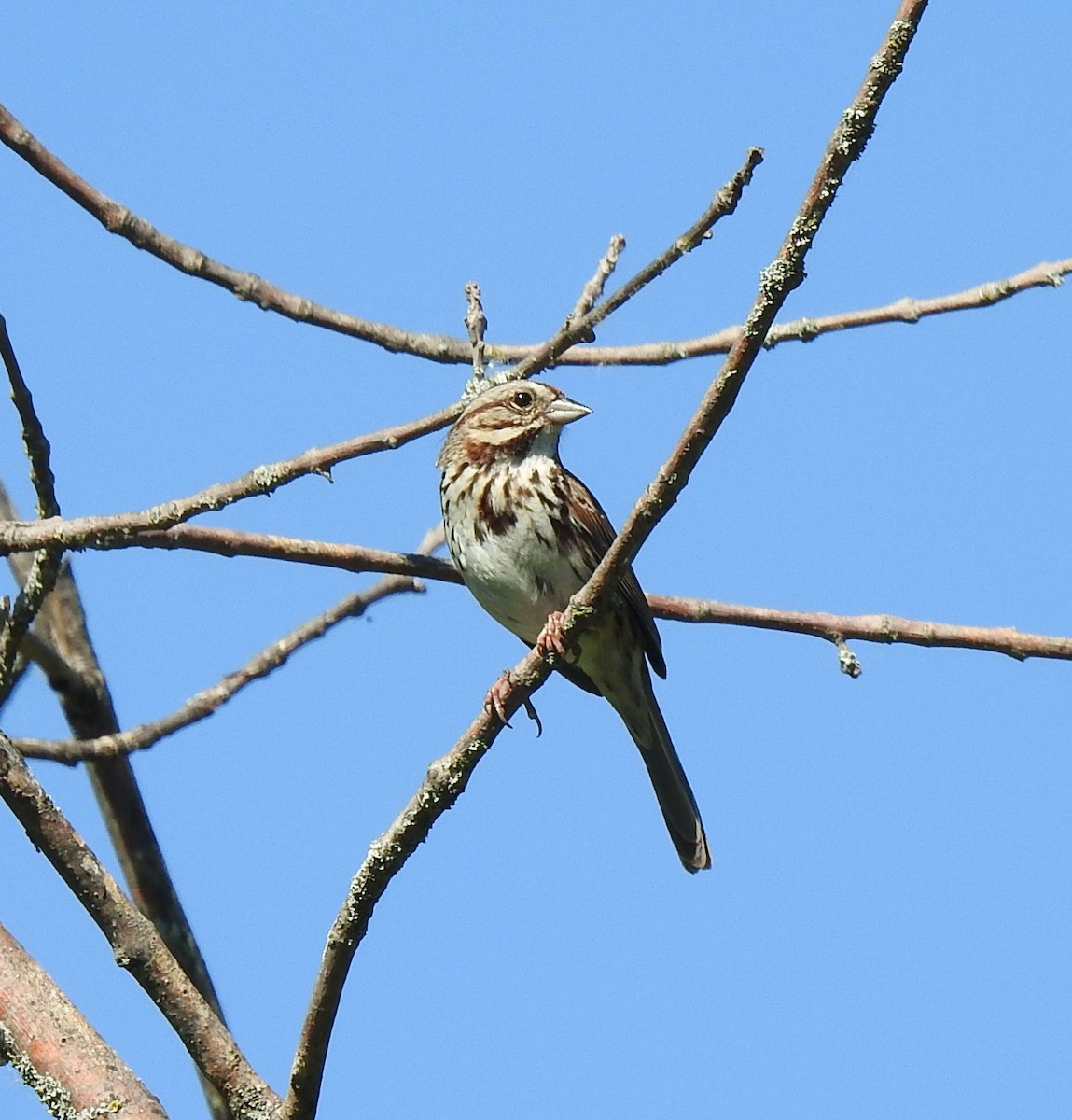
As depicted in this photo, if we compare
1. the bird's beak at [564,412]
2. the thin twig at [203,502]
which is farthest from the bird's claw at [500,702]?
the bird's beak at [564,412]

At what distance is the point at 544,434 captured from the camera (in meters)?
6.16

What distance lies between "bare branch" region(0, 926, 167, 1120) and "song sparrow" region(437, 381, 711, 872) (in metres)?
2.58

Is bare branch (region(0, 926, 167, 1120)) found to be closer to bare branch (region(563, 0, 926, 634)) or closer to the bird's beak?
bare branch (region(563, 0, 926, 634))

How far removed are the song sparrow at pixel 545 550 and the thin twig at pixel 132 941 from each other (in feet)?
7.92

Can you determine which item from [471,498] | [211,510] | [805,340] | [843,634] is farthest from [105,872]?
[471,498]

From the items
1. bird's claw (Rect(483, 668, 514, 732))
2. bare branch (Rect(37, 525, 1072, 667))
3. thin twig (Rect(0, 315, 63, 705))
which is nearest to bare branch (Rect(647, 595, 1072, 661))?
bare branch (Rect(37, 525, 1072, 667))

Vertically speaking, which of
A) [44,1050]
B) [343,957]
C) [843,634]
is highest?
[843,634]

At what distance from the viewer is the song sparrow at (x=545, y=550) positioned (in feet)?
19.1

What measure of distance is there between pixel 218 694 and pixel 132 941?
5.34 feet

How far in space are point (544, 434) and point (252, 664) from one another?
1.56 metres

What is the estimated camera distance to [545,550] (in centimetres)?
581

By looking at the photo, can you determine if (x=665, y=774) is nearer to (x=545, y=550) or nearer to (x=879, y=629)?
(x=545, y=550)

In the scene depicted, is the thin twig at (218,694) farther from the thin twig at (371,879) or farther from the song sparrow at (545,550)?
the thin twig at (371,879)

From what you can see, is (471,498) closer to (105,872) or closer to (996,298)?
(996,298)
